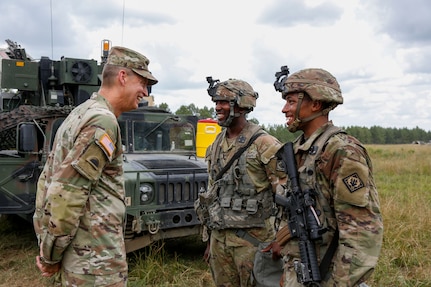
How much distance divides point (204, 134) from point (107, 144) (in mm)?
3970

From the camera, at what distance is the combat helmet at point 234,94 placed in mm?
3203

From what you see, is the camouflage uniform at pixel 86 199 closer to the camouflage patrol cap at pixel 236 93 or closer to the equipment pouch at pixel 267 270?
the equipment pouch at pixel 267 270

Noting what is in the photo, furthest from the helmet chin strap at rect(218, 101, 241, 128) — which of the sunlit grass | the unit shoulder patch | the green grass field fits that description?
the sunlit grass

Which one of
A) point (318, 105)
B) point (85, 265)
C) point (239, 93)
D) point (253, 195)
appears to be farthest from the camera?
point (239, 93)

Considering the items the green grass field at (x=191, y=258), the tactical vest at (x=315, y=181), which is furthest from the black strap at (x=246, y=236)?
the green grass field at (x=191, y=258)

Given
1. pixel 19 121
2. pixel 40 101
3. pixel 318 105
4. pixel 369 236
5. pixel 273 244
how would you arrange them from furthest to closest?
1. pixel 40 101
2. pixel 19 121
3. pixel 273 244
4. pixel 318 105
5. pixel 369 236

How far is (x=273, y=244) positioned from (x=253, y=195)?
57 centimetres

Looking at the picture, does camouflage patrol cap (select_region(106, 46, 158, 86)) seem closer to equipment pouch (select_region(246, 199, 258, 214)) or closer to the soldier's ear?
the soldier's ear

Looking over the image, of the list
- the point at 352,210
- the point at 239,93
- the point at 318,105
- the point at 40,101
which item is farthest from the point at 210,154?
the point at 40,101

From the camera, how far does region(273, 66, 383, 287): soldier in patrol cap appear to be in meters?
1.86

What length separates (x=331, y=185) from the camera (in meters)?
1.97

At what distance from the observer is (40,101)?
734 cm

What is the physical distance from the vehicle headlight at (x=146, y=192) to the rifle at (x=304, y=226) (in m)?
2.59

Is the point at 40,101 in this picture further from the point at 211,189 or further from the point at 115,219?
the point at 115,219
